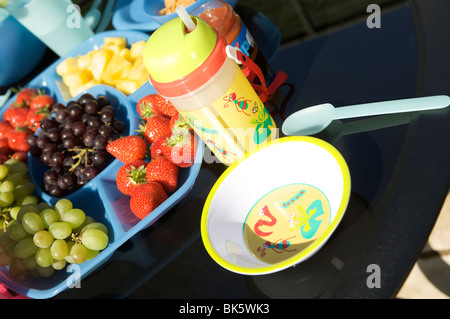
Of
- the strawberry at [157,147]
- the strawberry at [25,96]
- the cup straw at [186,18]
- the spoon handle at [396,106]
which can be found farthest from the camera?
the strawberry at [25,96]

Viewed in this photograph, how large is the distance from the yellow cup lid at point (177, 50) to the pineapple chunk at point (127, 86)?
0.58m

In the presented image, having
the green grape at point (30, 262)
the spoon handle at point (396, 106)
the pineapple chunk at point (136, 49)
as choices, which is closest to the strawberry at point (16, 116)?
the pineapple chunk at point (136, 49)

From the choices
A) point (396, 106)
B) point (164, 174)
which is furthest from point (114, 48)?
point (396, 106)

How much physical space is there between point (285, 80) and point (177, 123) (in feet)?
1.06

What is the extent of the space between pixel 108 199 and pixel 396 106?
2.49ft

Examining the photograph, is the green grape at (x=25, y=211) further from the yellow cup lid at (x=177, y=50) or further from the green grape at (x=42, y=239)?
the yellow cup lid at (x=177, y=50)

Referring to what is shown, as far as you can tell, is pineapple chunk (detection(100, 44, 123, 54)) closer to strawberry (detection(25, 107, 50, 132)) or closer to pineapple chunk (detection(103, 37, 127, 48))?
pineapple chunk (detection(103, 37, 127, 48))

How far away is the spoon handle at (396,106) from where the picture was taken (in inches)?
34.0

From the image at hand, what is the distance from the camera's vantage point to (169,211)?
1.05m

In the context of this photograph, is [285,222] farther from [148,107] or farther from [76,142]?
[76,142]

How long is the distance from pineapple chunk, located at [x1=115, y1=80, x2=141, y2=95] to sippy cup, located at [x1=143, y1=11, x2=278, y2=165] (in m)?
0.52

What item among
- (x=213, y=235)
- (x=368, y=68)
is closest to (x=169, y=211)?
(x=213, y=235)
